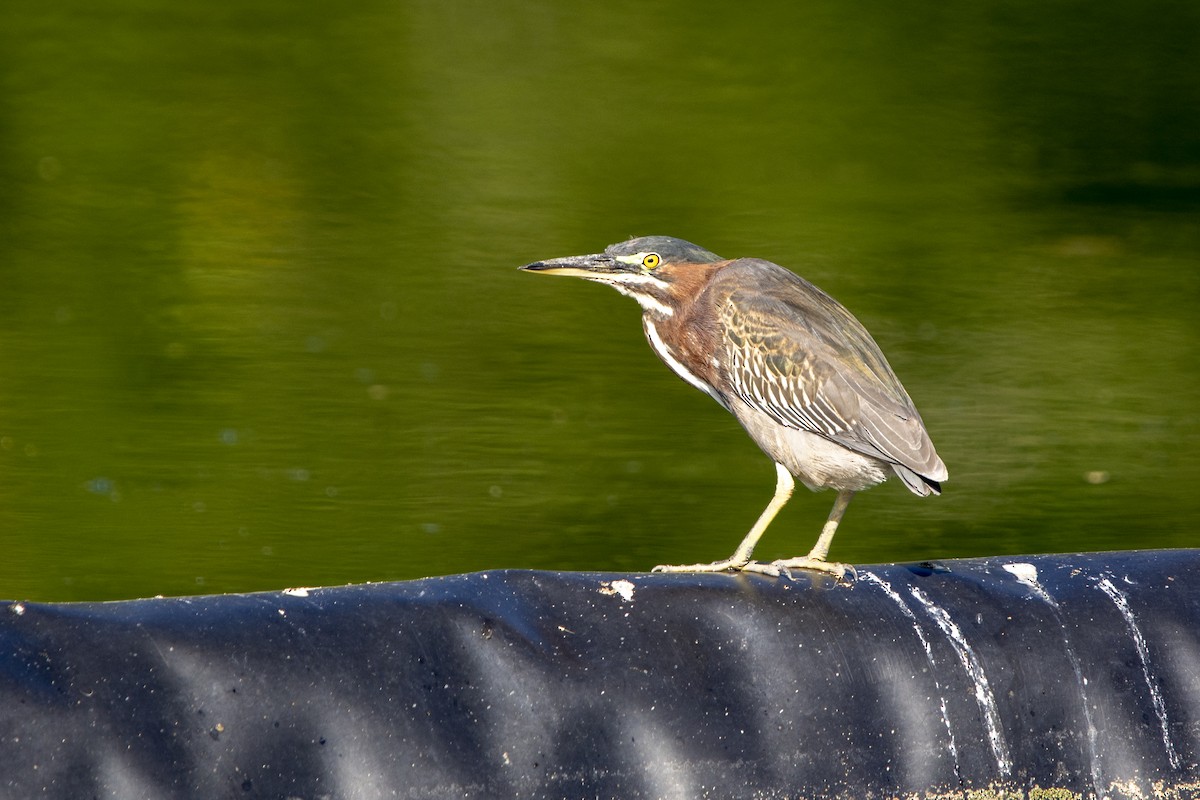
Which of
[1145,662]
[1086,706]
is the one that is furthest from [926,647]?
[1145,662]

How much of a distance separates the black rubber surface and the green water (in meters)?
1.73

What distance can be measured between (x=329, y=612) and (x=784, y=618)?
75 cm

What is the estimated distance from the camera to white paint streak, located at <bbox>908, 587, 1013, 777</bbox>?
9.24 feet

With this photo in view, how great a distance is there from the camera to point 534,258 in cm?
732

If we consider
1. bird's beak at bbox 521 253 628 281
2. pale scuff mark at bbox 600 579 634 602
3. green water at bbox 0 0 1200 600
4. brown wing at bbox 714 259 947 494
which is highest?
bird's beak at bbox 521 253 628 281

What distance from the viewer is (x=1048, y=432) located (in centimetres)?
587

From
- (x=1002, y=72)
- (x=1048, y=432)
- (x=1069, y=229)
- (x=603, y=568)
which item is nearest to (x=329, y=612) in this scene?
(x=603, y=568)

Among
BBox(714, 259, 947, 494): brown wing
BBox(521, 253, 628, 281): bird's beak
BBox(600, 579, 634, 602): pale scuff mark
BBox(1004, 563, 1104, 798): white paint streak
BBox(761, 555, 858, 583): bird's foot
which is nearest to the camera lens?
BBox(600, 579, 634, 602): pale scuff mark

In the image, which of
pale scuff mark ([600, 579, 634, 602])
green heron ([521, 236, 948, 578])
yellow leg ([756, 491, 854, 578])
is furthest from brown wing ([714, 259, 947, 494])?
pale scuff mark ([600, 579, 634, 602])

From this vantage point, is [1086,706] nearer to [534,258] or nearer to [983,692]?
[983,692]

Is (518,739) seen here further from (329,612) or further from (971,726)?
(971,726)

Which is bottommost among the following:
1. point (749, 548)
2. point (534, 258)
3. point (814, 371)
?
point (534, 258)

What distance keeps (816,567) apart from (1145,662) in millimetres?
586

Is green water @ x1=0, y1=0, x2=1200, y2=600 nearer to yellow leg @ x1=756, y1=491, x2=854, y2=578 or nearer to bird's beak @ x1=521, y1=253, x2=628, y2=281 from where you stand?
bird's beak @ x1=521, y1=253, x2=628, y2=281
